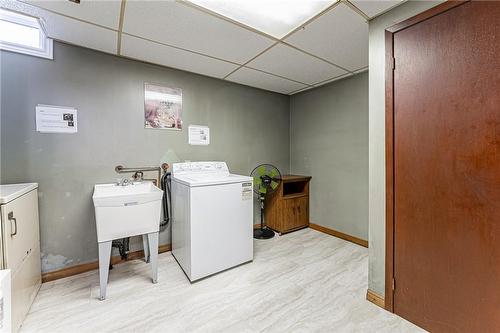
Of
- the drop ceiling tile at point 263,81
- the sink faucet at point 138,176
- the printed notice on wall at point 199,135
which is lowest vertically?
the sink faucet at point 138,176

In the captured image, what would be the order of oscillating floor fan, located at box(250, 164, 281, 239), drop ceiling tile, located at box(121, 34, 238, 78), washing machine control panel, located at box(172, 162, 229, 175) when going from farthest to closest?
oscillating floor fan, located at box(250, 164, 281, 239) → washing machine control panel, located at box(172, 162, 229, 175) → drop ceiling tile, located at box(121, 34, 238, 78)

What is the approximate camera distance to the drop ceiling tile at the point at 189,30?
1552 millimetres

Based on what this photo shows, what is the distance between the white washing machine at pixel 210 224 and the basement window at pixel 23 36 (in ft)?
5.28

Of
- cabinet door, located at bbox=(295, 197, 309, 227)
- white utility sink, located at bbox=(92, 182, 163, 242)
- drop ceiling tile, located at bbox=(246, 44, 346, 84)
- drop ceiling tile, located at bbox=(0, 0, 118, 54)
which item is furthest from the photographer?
cabinet door, located at bbox=(295, 197, 309, 227)

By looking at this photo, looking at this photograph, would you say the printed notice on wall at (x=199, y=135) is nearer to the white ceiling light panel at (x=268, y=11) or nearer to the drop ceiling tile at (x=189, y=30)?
the drop ceiling tile at (x=189, y=30)

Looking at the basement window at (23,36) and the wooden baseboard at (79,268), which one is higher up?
the basement window at (23,36)

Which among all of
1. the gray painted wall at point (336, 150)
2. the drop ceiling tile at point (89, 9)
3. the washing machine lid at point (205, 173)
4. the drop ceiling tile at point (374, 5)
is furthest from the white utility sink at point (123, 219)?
the gray painted wall at point (336, 150)

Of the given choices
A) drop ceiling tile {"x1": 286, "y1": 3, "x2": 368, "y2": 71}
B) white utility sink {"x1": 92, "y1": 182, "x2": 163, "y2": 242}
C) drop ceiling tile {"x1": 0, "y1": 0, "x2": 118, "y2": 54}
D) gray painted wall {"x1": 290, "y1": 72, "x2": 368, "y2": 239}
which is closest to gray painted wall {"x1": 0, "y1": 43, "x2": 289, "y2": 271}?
drop ceiling tile {"x1": 0, "y1": 0, "x2": 118, "y2": 54}

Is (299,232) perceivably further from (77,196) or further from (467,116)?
(77,196)

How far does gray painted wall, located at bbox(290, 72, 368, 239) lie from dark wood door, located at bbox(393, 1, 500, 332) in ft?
4.33

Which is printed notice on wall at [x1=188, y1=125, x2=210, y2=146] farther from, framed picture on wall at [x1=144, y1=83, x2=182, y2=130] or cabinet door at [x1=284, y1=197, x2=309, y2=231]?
cabinet door at [x1=284, y1=197, x2=309, y2=231]

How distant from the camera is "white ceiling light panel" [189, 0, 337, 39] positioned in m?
1.50

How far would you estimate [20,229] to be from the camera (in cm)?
156

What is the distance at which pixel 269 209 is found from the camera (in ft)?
11.2
